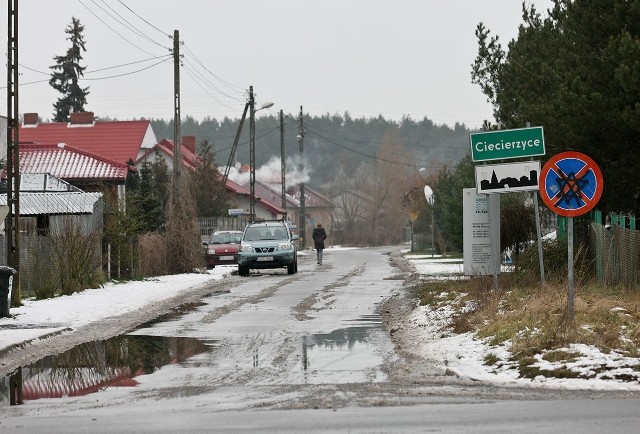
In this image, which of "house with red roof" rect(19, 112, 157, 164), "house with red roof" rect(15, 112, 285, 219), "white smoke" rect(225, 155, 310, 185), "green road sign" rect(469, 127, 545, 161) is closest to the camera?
"green road sign" rect(469, 127, 545, 161)

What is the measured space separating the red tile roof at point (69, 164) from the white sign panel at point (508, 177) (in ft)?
128

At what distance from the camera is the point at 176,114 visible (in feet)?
125

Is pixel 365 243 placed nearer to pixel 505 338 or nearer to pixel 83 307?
pixel 83 307

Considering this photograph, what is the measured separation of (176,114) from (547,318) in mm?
25373

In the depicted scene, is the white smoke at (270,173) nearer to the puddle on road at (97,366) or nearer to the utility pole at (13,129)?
the utility pole at (13,129)

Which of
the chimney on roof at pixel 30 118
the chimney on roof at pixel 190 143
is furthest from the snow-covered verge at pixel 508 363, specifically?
the chimney on roof at pixel 190 143

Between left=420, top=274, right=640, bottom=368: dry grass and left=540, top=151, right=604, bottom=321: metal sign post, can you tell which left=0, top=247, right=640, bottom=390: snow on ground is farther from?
left=540, top=151, right=604, bottom=321: metal sign post

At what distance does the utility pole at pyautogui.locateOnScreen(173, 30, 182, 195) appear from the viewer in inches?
1469

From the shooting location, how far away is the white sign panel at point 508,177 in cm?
1789

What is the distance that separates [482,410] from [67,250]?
1887 cm

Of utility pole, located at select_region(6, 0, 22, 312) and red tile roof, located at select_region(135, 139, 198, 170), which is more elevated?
red tile roof, located at select_region(135, 139, 198, 170)

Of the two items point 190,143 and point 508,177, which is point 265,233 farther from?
point 190,143

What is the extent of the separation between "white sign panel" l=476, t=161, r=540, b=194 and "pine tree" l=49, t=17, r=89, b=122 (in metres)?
75.0

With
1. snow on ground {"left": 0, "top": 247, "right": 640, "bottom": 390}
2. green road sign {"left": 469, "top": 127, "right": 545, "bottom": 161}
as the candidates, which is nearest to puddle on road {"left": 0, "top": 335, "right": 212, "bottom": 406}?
snow on ground {"left": 0, "top": 247, "right": 640, "bottom": 390}
